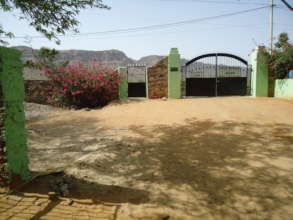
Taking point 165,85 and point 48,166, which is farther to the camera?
point 165,85

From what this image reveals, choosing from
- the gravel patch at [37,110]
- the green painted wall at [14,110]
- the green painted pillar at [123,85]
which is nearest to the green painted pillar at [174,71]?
the green painted pillar at [123,85]

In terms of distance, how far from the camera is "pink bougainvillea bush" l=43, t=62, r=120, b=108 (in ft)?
34.8

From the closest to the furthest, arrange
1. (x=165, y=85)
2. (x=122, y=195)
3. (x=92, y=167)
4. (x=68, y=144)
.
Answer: (x=122, y=195), (x=92, y=167), (x=68, y=144), (x=165, y=85)

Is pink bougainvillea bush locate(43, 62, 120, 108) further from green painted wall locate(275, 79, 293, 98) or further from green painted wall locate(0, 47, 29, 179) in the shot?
green painted wall locate(275, 79, 293, 98)

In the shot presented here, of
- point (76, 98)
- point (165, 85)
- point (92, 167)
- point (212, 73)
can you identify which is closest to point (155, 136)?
point (92, 167)

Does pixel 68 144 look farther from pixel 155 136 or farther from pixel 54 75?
pixel 54 75

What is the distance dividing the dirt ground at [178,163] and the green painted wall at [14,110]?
0.39 m

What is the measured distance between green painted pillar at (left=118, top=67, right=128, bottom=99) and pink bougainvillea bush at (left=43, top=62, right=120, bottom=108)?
0.76ft

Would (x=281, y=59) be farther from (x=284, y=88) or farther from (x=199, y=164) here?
(x=199, y=164)

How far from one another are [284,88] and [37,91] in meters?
14.1

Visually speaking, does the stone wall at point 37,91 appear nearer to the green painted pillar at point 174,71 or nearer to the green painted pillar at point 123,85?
the green painted pillar at point 123,85

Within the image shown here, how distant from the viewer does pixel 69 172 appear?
10.9 ft

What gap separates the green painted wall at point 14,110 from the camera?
2.58 meters

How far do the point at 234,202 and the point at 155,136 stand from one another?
119 inches
